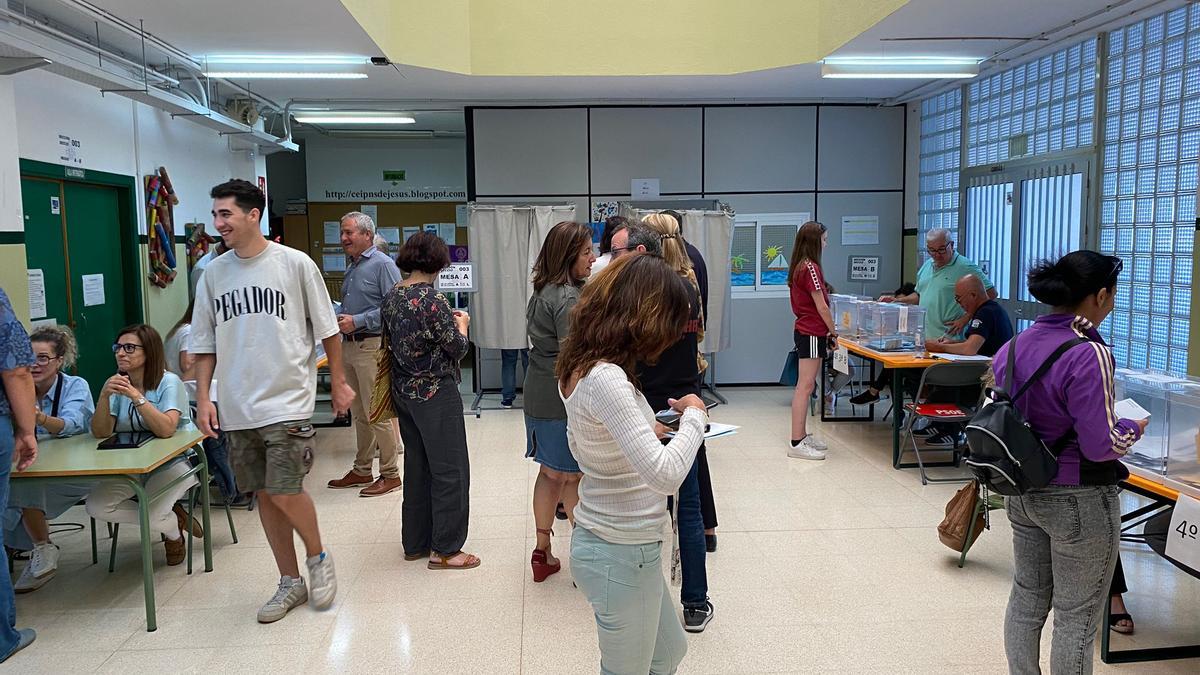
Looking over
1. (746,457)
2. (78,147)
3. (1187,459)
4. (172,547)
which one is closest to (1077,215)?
(746,457)

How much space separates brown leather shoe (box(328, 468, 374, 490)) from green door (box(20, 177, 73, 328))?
6.51 ft

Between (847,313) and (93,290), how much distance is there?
561cm

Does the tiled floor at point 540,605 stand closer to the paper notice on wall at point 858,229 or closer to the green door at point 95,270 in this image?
the green door at point 95,270

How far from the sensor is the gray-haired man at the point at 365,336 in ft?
17.3

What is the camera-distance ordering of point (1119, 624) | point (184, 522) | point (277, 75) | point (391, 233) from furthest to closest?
point (391, 233)
point (277, 75)
point (184, 522)
point (1119, 624)

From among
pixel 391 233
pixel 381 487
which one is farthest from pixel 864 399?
pixel 391 233

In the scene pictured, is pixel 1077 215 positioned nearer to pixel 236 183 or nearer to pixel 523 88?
pixel 523 88

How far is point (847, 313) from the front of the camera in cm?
680

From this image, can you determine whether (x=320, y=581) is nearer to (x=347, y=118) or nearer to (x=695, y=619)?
(x=695, y=619)

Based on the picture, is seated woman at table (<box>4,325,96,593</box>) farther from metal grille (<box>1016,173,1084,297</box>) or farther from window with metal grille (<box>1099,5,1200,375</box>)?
window with metal grille (<box>1099,5,1200,375</box>)

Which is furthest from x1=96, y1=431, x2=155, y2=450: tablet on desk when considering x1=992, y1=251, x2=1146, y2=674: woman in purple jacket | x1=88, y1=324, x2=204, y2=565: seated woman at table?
x1=992, y1=251, x2=1146, y2=674: woman in purple jacket

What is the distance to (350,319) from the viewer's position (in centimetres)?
523

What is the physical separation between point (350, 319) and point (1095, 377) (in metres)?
4.15

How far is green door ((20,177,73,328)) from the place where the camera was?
502 centimetres
